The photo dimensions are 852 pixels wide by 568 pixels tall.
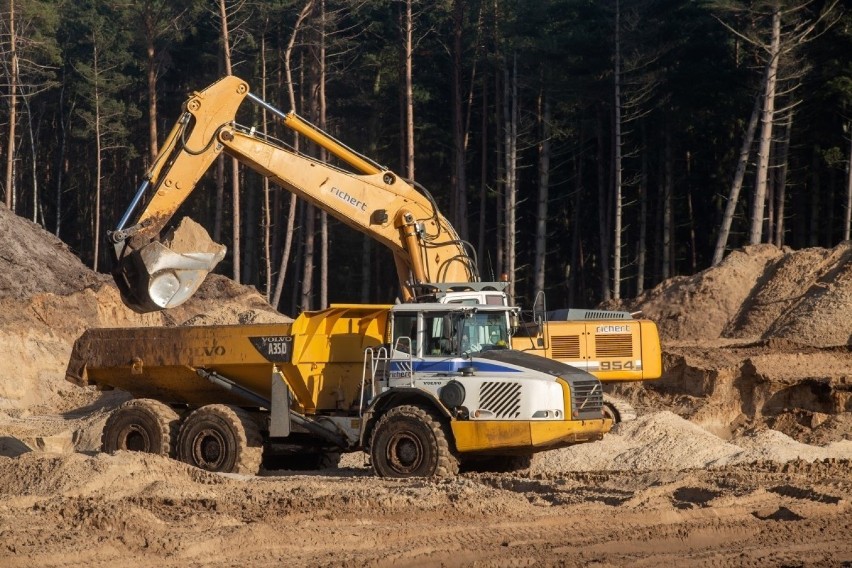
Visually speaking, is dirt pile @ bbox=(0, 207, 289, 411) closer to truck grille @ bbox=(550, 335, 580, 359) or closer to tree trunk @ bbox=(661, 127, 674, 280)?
truck grille @ bbox=(550, 335, 580, 359)

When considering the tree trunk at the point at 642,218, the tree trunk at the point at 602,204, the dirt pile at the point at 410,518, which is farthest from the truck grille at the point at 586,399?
the tree trunk at the point at 602,204

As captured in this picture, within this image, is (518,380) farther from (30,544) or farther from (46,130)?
(46,130)

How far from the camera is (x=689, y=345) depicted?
26375mm

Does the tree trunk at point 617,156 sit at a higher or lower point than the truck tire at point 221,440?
higher

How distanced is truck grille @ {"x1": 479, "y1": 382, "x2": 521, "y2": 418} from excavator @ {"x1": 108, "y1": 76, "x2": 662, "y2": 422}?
1573mm

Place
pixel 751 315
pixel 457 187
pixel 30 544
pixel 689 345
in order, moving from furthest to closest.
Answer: pixel 457 187
pixel 751 315
pixel 689 345
pixel 30 544

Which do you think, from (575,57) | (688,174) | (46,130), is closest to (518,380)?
(575,57)

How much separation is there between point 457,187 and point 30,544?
3518 centimetres

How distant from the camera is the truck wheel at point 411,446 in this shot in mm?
13523

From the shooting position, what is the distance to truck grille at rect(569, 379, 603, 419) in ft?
43.8

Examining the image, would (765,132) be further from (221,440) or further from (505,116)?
(221,440)

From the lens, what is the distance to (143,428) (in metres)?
15.6

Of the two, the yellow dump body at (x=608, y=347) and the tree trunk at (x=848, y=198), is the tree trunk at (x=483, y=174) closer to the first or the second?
the tree trunk at (x=848, y=198)

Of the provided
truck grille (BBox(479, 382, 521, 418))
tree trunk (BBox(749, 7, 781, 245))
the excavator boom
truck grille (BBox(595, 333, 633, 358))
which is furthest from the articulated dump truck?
tree trunk (BBox(749, 7, 781, 245))
